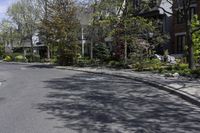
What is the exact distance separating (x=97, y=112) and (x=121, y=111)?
70 centimetres

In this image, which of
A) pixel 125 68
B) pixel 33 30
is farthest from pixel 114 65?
pixel 33 30

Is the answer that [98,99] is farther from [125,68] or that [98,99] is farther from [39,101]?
[125,68]

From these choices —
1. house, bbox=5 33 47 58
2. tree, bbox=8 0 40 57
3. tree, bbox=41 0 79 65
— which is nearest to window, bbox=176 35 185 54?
tree, bbox=41 0 79 65

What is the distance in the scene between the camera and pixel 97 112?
1218 cm

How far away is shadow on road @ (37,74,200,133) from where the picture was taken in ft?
32.5

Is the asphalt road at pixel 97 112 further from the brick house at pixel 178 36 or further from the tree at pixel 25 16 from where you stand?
the tree at pixel 25 16

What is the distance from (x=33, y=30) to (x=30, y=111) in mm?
61595

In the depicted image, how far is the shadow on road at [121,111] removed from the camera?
991cm

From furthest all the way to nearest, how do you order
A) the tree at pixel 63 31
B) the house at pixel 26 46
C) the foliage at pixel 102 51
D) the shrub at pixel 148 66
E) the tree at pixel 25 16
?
the house at pixel 26 46
the tree at pixel 25 16
the foliage at pixel 102 51
the tree at pixel 63 31
the shrub at pixel 148 66

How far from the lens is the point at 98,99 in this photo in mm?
15148

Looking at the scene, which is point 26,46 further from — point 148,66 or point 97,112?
point 97,112

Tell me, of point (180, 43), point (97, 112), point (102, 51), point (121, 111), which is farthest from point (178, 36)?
point (97, 112)

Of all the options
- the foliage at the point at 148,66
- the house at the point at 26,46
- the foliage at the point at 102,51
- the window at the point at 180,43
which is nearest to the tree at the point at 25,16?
the house at the point at 26,46

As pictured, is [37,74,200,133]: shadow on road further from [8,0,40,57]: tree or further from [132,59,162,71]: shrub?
[8,0,40,57]: tree
